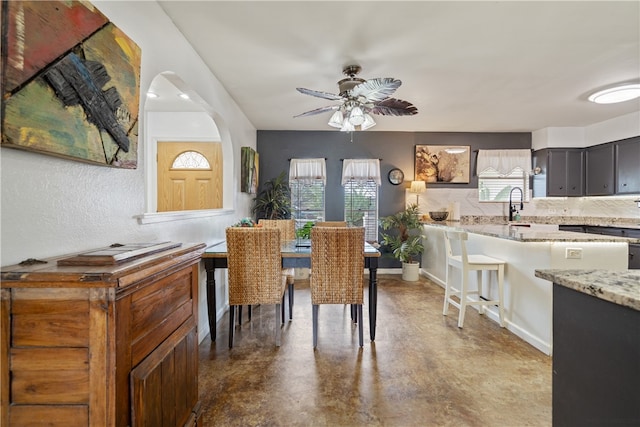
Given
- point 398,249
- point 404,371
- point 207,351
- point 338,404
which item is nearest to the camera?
point 338,404

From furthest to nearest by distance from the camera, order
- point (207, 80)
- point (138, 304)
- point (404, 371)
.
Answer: point (207, 80) → point (404, 371) → point (138, 304)

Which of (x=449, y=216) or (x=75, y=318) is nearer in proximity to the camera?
(x=75, y=318)

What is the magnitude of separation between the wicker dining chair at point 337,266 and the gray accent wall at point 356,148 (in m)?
2.81

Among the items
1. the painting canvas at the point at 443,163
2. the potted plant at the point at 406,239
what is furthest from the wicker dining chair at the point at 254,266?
the painting canvas at the point at 443,163

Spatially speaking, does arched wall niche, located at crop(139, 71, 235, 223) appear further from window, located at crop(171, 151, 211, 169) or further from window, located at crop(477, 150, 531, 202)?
window, located at crop(477, 150, 531, 202)

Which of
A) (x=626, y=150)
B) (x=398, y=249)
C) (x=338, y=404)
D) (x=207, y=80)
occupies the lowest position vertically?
(x=338, y=404)

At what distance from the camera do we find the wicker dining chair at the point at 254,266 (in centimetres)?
240

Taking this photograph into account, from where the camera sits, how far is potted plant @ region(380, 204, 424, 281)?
461 cm

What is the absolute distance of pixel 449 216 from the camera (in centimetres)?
499

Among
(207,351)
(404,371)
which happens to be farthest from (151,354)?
(404,371)

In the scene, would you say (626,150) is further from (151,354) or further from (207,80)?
(151,354)

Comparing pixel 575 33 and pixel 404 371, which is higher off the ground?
pixel 575 33

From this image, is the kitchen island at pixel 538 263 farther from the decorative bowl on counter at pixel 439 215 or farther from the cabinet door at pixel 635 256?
the decorative bowl on counter at pixel 439 215

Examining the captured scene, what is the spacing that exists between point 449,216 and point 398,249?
1156mm
